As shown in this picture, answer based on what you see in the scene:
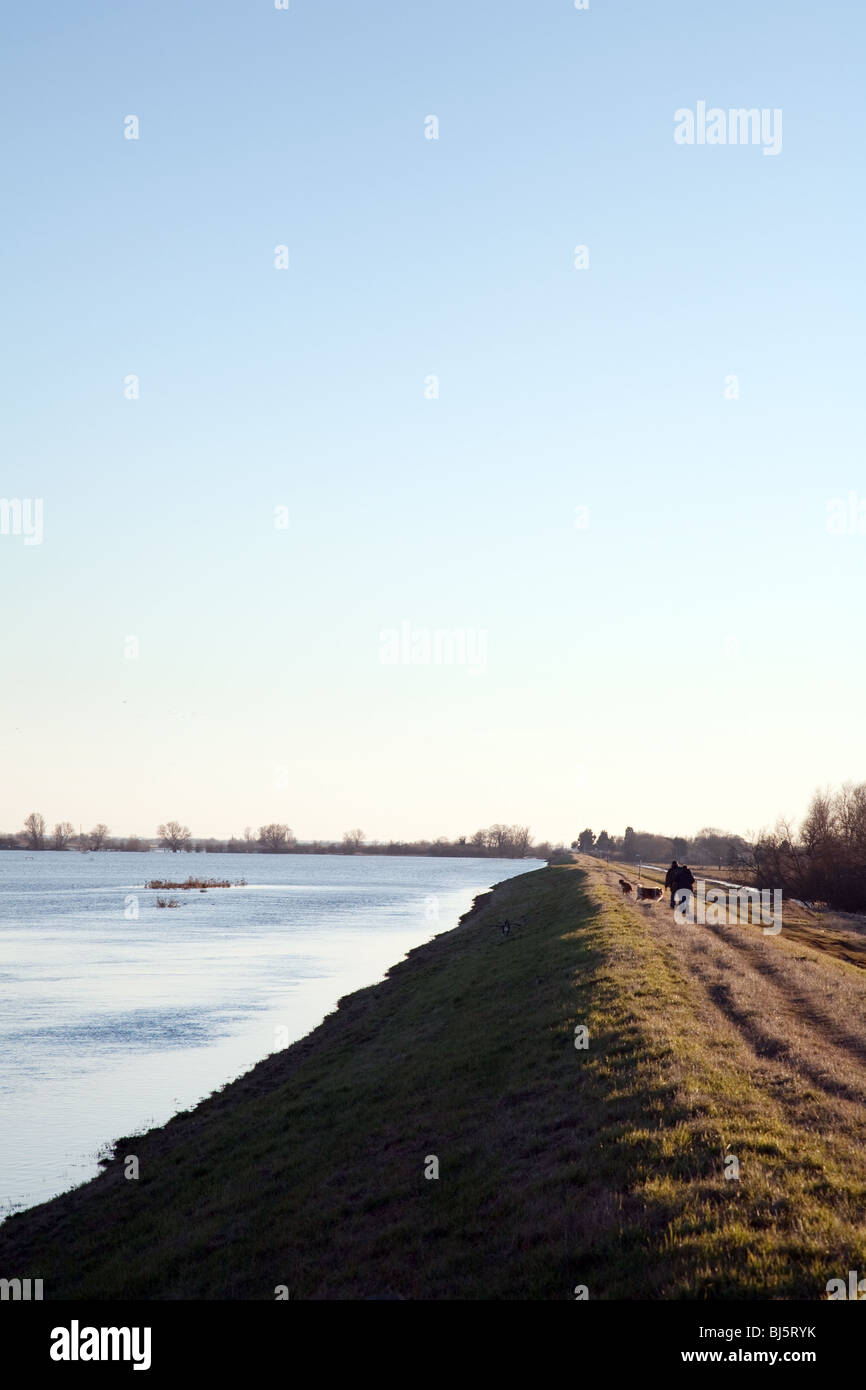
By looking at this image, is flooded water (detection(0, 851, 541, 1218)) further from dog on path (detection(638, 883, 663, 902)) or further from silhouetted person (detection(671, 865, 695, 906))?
silhouetted person (detection(671, 865, 695, 906))

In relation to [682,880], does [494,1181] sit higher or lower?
higher

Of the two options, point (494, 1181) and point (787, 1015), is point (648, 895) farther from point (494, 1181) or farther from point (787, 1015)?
point (494, 1181)

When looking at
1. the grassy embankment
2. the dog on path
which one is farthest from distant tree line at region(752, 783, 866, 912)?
the grassy embankment

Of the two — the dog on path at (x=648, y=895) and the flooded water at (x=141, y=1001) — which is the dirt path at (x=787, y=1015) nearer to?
the dog on path at (x=648, y=895)

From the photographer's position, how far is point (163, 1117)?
2497cm

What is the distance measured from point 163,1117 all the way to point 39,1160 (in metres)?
3.66

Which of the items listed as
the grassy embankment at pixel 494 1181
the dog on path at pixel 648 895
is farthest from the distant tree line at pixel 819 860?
the grassy embankment at pixel 494 1181

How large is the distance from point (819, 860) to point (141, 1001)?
6597 centimetres

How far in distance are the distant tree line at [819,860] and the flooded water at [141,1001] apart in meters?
30.8

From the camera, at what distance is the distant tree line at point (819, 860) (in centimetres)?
8131

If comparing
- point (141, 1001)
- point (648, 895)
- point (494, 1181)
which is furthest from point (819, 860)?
point (494, 1181)

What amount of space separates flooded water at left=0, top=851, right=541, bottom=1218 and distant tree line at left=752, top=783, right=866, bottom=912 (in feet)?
101

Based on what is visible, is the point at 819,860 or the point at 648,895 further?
the point at 819,860

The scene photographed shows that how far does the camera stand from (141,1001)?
1609 inches
